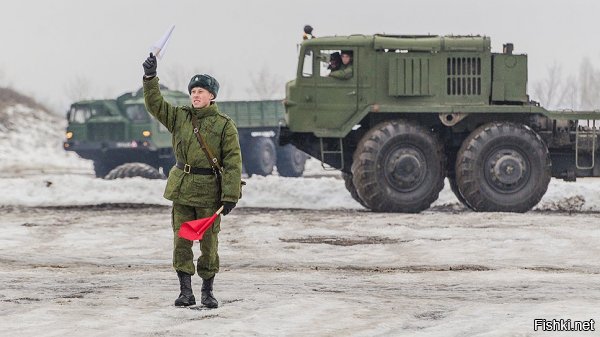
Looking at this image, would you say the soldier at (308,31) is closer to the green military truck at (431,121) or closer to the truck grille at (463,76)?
the green military truck at (431,121)

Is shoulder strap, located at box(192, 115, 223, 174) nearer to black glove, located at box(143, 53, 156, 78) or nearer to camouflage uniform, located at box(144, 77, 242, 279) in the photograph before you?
camouflage uniform, located at box(144, 77, 242, 279)

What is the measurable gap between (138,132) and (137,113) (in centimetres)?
63

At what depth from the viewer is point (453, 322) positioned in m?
7.15

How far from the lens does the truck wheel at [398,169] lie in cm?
1666

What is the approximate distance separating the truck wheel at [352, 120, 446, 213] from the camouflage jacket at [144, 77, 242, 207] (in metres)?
9.09

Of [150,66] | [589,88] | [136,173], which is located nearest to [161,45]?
[150,66]

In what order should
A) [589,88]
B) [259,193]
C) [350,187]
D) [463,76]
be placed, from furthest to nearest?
[589,88] → [259,193] → [350,187] → [463,76]

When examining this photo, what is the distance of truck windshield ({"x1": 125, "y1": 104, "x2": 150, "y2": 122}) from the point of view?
26969 millimetres

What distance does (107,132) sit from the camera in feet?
88.9

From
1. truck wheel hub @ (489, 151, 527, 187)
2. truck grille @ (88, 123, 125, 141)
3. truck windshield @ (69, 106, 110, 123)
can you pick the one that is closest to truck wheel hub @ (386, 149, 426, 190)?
truck wheel hub @ (489, 151, 527, 187)

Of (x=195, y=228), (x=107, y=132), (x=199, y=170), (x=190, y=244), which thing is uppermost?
(x=199, y=170)

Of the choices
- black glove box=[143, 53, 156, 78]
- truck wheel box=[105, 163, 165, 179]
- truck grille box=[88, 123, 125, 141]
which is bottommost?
truck wheel box=[105, 163, 165, 179]

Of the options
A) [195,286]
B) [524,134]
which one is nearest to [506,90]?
[524,134]

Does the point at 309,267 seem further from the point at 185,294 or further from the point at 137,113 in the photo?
the point at 137,113
